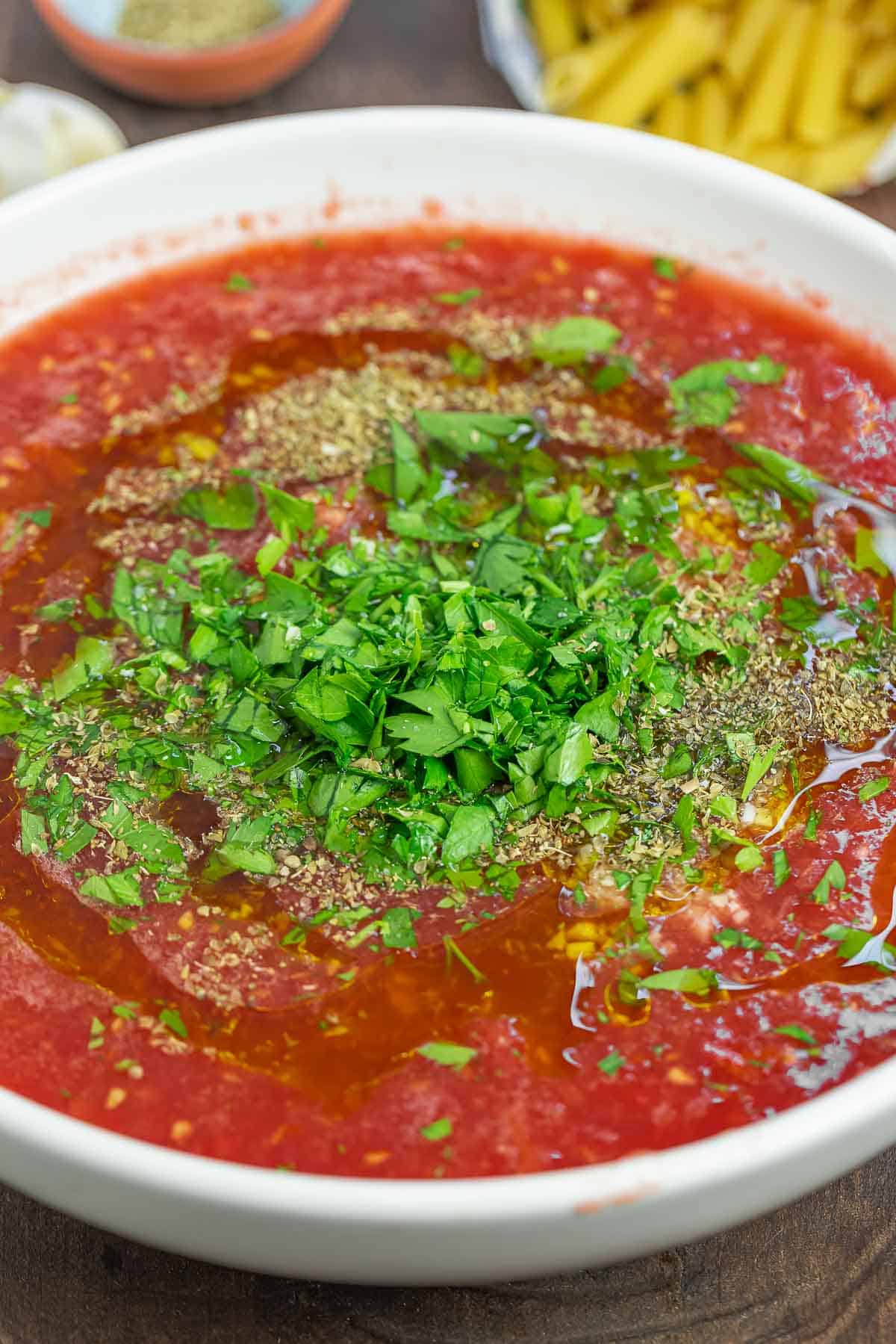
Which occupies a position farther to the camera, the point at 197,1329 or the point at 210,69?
the point at 210,69

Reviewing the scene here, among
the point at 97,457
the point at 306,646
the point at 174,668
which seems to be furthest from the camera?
the point at 97,457

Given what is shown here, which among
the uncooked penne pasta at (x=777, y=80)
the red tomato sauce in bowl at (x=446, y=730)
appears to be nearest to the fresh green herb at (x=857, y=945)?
the red tomato sauce in bowl at (x=446, y=730)

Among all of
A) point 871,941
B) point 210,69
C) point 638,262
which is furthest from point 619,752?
point 210,69

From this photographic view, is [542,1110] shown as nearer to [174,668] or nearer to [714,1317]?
[714,1317]

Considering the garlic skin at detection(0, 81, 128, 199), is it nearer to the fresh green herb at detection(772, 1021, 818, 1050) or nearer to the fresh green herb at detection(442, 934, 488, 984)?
the fresh green herb at detection(442, 934, 488, 984)

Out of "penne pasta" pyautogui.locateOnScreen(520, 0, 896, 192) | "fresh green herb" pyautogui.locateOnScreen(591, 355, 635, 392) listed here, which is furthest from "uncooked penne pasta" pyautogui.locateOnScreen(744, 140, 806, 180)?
"fresh green herb" pyautogui.locateOnScreen(591, 355, 635, 392)

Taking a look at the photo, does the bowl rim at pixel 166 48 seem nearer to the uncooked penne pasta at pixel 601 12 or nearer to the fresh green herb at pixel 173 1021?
the uncooked penne pasta at pixel 601 12

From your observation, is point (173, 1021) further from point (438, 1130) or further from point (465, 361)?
point (465, 361)
